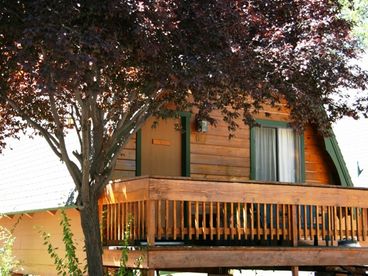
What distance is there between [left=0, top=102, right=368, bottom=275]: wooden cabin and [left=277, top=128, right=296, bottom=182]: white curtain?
0.08ft

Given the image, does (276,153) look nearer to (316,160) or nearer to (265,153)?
(265,153)

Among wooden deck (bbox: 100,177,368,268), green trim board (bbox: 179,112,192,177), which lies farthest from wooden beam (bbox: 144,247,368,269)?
green trim board (bbox: 179,112,192,177)

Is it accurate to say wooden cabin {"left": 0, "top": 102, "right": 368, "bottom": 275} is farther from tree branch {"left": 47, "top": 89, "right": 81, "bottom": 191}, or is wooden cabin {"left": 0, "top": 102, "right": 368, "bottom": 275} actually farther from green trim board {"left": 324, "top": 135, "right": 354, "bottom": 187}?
tree branch {"left": 47, "top": 89, "right": 81, "bottom": 191}

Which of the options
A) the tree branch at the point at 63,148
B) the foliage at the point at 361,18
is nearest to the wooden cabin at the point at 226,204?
the tree branch at the point at 63,148

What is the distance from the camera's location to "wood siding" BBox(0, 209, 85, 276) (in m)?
13.4

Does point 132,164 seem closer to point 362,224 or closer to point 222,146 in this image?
point 222,146

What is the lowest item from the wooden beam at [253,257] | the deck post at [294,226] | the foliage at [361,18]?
the wooden beam at [253,257]

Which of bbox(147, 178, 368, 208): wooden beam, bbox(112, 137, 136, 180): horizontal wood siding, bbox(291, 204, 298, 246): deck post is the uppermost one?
bbox(112, 137, 136, 180): horizontal wood siding

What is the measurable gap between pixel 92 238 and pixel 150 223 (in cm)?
94

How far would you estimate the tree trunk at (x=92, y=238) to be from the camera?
10.1 metres

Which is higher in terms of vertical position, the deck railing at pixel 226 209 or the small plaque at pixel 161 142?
the small plaque at pixel 161 142

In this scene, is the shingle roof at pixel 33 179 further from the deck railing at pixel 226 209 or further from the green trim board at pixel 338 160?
the green trim board at pixel 338 160

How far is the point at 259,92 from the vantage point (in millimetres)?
9039

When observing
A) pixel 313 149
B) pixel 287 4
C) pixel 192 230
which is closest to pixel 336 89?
pixel 287 4
